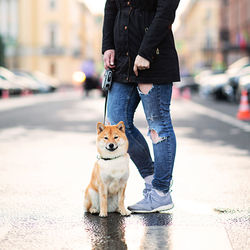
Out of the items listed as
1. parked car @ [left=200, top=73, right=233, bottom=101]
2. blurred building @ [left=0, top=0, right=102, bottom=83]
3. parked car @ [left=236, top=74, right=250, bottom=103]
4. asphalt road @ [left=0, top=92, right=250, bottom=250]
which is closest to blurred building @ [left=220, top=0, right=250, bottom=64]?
parked car @ [left=200, top=73, right=233, bottom=101]

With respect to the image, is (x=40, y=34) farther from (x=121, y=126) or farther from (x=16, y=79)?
(x=121, y=126)

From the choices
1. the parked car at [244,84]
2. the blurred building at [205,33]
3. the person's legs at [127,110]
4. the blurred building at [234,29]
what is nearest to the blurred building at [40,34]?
the blurred building at [205,33]

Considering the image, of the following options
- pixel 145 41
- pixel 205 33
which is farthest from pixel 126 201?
pixel 205 33

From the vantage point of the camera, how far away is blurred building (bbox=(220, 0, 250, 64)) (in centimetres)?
4766

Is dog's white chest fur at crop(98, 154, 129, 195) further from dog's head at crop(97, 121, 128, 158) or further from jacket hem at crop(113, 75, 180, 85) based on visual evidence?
jacket hem at crop(113, 75, 180, 85)

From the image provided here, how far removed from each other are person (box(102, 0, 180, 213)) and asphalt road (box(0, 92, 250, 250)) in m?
0.33

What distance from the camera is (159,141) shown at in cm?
455

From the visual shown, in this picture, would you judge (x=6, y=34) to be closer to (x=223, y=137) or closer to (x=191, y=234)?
(x=223, y=137)

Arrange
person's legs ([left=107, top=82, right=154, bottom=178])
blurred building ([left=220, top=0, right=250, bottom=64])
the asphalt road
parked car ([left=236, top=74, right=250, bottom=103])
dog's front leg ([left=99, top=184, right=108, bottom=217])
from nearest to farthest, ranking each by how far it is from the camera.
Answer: the asphalt road → dog's front leg ([left=99, top=184, right=108, bottom=217]) → person's legs ([left=107, top=82, right=154, bottom=178]) → parked car ([left=236, top=74, right=250, bottom=103]) → blurred building ([left=220, top=0, right=250, bottom=64])

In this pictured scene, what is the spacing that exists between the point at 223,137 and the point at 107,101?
6.34 metres

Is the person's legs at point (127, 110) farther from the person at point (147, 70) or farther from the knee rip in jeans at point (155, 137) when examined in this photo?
the knee rip in jeans at point (155, 137)

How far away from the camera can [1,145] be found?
31.2ft

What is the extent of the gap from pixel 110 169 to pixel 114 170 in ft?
0.09

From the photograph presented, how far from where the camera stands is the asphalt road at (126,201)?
12.4ft
